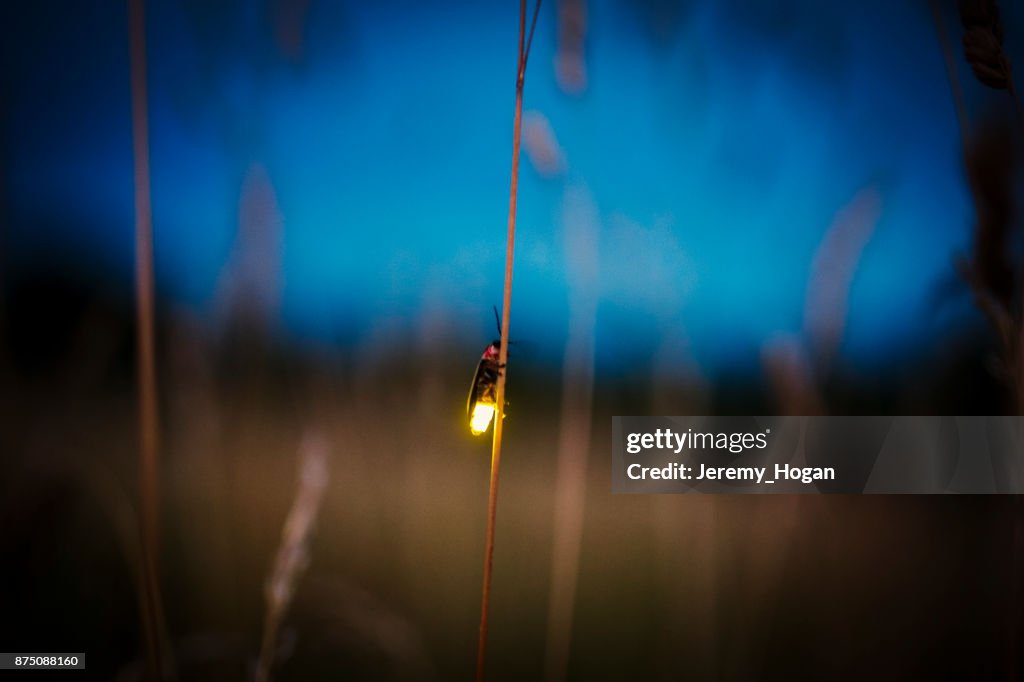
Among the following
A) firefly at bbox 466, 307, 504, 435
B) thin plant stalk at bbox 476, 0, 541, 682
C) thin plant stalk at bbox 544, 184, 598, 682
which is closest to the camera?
thin plant stalk at bbox 476, 0, 541, 682

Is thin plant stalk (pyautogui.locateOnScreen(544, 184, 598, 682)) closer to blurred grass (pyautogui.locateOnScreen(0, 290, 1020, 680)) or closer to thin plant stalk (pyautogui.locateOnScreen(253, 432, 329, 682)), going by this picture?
blurred grass (pyautogui.locateOnScreen(0, 290, 1020, 680))

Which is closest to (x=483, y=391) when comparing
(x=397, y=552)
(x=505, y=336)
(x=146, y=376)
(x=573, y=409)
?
(x=505, y=336)

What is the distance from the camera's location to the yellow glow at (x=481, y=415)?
4.28 feet

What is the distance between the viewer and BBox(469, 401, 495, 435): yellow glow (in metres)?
1.31

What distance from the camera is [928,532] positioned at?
1.89 metres

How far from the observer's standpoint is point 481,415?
4.34 ft

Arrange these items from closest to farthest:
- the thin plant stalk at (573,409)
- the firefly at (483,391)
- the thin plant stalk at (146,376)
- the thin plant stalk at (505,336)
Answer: the thin plant stalk at (505,336), the thin plant stalk at (146,376), the firefly at (483,391), the thin plant stalk at (573,409)

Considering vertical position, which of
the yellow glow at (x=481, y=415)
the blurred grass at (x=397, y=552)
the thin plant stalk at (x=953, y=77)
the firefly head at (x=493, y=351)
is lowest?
the blurred grass at (x=397, y=552)

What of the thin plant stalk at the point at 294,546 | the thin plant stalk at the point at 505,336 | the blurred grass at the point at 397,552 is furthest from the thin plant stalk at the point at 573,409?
the thin plant stalk at the point at 294,546

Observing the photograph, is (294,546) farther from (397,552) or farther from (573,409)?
(573,409)

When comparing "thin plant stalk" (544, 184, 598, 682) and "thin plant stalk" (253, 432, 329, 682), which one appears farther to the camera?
"thin plant stalk" (544, 184, 598, 682)

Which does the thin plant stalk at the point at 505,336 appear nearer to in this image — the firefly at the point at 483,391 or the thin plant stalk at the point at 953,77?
the firefly at the point at 483,391

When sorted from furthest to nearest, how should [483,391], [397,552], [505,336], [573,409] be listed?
[397,552] → [573,409] → [483,391] → [505,336]

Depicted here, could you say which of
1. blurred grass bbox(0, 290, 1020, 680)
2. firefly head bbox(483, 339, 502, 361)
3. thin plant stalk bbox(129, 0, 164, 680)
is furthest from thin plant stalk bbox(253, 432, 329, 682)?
firefly head bbox(483, 339, 502, 361)
